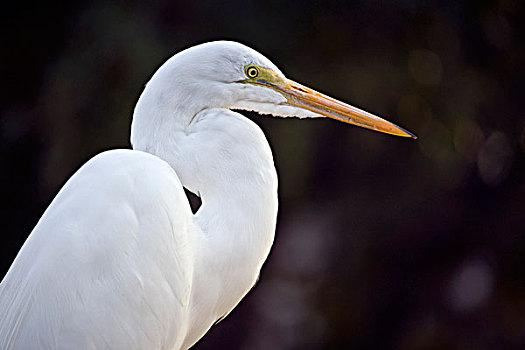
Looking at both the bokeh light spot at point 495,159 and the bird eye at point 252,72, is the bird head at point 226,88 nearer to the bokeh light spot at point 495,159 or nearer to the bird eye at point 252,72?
the bird eye at point 252,72

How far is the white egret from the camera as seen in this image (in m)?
0.89

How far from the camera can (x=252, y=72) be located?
1.03 metres

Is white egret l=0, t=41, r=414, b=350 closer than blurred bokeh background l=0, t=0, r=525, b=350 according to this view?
Yes

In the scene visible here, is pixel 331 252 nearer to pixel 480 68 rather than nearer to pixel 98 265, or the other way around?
pixel 480 68

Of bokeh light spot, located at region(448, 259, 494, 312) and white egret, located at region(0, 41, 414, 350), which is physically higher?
white egret, located at region(0, 41, 414, 350)

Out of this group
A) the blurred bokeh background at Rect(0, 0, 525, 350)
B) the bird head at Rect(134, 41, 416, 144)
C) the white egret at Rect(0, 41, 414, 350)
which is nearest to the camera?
the white egret at Rect(0, 41, 414, 350)

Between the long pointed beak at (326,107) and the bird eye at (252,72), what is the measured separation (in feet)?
0.11

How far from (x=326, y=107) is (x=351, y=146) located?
5.81 feet

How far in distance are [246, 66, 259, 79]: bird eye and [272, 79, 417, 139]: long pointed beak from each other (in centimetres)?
3

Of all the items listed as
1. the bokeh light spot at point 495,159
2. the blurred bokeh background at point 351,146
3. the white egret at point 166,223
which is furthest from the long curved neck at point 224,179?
the bokeh light spot at point 495,159

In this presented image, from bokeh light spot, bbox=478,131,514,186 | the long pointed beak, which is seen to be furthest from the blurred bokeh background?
the long pointed beak

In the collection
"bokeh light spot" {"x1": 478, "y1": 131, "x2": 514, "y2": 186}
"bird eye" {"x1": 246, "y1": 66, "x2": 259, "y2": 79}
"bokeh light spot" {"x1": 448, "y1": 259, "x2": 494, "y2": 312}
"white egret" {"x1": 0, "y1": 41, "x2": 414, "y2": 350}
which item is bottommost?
"bokeh light spot" {"x1": 448, "y1": 259, "x2": 494, "y2": 312}

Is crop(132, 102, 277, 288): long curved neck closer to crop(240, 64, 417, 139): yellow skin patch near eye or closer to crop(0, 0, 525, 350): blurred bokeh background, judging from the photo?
crop(240, 64, 417, 139): yellow skin patch near eye

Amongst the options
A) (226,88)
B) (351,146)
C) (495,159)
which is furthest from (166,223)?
(495,159)
